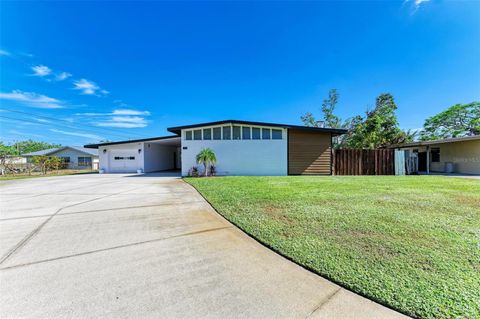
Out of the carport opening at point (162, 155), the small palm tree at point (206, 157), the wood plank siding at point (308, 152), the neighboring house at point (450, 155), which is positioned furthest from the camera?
the carport opening at point (162, 155)

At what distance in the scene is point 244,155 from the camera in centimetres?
1326

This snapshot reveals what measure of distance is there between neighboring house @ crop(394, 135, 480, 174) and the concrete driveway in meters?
15.9

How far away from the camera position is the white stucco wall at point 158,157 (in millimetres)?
18131

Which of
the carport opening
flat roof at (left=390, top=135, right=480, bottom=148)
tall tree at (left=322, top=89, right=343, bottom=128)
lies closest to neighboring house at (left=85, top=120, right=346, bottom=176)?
the carport opening

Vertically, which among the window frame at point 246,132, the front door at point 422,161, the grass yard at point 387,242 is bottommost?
the grass yard at point 387,242

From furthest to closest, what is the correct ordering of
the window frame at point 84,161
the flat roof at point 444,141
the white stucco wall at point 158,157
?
1. the window frame at point 84,161
2. the white stucco wall at point 158,157
3. the flat roof at point 444,141

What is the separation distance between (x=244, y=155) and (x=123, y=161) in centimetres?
1235

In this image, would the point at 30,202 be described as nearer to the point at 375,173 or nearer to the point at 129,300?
the point at 129,300

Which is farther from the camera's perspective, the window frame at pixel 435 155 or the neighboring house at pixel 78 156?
the neighboring house at pixel 78 156

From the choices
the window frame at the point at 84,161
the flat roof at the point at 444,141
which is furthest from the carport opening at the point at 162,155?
the flat roof at the point at 444,141

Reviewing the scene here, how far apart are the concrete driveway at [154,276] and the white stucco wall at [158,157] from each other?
14680 mm

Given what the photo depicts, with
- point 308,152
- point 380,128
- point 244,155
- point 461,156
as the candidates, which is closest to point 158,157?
point 244,155

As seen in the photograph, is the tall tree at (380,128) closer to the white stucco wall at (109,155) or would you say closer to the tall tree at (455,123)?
the tall tree at (455,123)

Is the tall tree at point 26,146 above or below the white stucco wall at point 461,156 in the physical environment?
above
